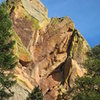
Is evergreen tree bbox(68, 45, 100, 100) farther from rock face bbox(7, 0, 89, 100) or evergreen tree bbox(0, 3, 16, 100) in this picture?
rock face bbox(7, 0, 89, 100)

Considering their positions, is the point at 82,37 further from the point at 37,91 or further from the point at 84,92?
the point at 84,92

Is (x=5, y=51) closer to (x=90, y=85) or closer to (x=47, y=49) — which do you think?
(x=90, y=85)

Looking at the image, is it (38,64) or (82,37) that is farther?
(82,37)

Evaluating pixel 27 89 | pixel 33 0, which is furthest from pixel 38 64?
pixel 33 0

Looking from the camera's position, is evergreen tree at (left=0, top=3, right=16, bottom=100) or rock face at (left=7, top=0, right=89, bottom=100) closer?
evergreen tree at (left=0, top=3, right=16, bottom=100)

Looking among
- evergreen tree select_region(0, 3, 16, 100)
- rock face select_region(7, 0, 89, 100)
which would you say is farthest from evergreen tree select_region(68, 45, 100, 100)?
rock face select_region(7, 0, 89, 100)

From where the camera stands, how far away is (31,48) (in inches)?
3401

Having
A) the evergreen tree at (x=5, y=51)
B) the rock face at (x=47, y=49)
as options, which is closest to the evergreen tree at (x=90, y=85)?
the evergreen tree at (x=5, y=51)

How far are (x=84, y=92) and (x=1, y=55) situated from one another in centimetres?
1111

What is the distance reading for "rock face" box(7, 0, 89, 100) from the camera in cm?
7981

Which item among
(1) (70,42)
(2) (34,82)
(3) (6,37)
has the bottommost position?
(3) (6,37)

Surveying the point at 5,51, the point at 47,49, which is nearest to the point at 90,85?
the point at 5,51

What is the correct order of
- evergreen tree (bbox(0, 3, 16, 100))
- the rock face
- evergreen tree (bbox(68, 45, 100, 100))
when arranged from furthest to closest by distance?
the rock face < evergreen tree (bbox(0, 3, 16, 100)) < evergreen tree (bbox(68, 45, 100, 100))

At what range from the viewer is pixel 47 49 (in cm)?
8881
